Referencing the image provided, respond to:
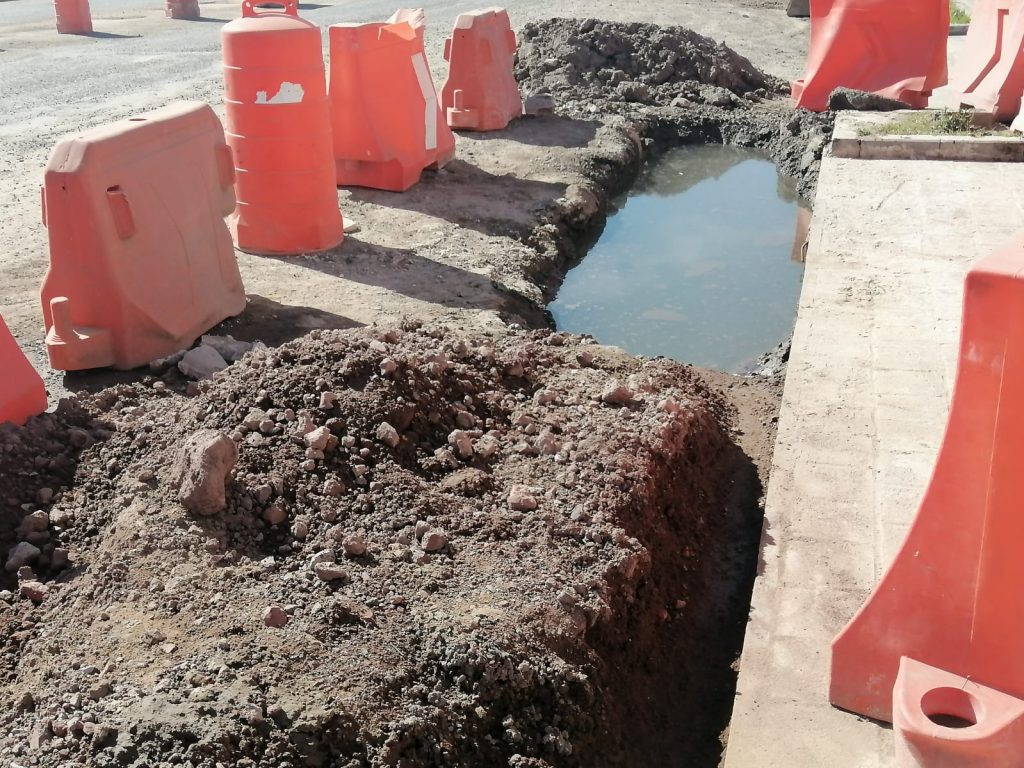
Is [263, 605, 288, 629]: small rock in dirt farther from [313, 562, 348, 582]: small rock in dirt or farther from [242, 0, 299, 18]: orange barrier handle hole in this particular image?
[242, 0, 299, 18]: orange barrier handle hole

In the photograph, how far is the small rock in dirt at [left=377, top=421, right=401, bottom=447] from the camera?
416cm

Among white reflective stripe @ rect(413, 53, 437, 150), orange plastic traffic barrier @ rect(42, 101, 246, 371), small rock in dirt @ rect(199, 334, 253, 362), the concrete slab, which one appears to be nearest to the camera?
the concrete slab

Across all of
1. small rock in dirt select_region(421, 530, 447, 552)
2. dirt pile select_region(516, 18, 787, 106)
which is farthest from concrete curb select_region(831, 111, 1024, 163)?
small rock in dirt select_region(421, 530, 447, 552)

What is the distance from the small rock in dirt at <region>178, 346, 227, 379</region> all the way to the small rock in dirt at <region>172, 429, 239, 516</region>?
1678 mm

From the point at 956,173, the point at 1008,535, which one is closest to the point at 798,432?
the point at 1008,535

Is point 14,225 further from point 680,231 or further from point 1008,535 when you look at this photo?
point 1008,535

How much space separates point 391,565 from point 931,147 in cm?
738

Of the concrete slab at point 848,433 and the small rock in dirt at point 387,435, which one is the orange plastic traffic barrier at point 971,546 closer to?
the concrete slab at point 848,433

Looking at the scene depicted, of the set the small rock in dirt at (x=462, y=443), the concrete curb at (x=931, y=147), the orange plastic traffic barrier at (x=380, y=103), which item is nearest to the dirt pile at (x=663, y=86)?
the concrete curb at (x=931, y=147)

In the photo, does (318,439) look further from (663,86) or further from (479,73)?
(663,86)

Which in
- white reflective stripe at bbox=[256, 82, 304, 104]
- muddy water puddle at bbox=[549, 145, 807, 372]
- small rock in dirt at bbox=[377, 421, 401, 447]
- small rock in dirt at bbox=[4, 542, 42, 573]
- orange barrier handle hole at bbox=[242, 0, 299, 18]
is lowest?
muddy water puddle at bbox=[549, 145, 807, 372]

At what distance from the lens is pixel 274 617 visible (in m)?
3.29

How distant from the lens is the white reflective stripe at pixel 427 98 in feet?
29.0

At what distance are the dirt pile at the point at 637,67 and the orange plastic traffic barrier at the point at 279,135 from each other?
20.2ft
